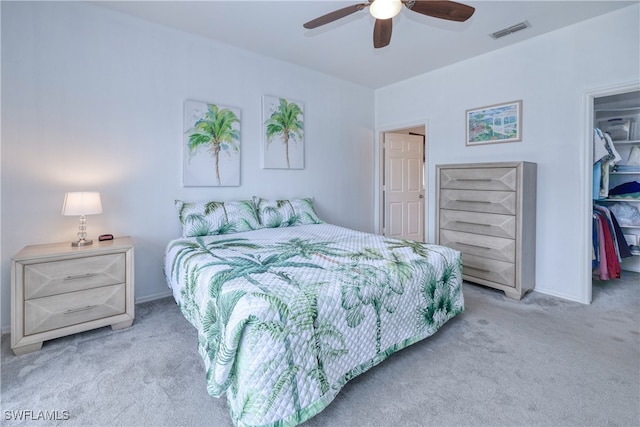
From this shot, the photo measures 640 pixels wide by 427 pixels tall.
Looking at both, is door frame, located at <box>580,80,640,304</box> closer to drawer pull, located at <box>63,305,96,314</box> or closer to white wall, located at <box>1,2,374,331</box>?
white wall, located at <box>1,2,374,331</box>

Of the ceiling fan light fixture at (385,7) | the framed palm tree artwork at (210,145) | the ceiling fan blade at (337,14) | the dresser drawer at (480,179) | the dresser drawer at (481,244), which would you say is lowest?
the dresser drawer at (481,244)

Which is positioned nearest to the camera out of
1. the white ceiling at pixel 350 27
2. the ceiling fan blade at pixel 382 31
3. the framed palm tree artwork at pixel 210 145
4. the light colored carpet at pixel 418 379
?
the light colored carpet at pixel 418 379

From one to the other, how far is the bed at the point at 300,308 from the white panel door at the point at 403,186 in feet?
7.42

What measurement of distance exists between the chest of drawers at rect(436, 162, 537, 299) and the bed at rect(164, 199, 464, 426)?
3.05ft

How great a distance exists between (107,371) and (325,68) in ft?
12.1

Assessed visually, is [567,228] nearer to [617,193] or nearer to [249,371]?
[617,193]

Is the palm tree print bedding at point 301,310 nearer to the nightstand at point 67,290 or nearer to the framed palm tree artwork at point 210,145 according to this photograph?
the nightstand at point 67,290

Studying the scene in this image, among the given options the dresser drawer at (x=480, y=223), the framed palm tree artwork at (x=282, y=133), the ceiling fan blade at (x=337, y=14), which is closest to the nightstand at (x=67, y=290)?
the framed palm tree artwork at (x=282, y=133)

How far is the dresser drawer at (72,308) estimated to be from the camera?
2.00m

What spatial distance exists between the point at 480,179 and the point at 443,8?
5.71 ft

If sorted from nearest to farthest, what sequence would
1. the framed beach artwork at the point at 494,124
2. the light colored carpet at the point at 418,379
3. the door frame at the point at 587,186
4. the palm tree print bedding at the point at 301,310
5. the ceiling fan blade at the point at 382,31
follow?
the palm tree print bedding at the point at 301,310 → the light colored carpet at the point at 418,379 → the ceiling fan blade at the point at 382,31 → the door frame at the point at 587,186 → the framed beach artwork at the point at 494,124

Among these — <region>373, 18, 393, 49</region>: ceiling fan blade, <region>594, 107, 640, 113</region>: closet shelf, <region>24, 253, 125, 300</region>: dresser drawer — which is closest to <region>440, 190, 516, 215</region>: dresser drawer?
<region>373, 18, 393, 49</region>: ceiling fan blade

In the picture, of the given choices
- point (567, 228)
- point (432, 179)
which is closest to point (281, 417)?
point (567, 228)

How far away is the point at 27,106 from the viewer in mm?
2305
